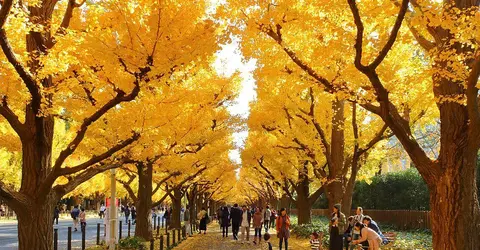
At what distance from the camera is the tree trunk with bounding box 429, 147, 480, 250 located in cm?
793

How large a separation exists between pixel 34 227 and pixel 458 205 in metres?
6.92

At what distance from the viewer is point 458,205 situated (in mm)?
7945

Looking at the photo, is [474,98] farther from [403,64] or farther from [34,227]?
[34,227]

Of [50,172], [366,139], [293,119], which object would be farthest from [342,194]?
[50,172]

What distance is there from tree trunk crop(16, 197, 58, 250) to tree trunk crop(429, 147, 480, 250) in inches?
258

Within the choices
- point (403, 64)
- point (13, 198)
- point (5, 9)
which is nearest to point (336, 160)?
point (403, 64)

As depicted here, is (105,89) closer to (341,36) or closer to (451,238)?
(341,36)

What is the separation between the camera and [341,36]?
323 inches

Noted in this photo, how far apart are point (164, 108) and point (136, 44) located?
11.1 feet

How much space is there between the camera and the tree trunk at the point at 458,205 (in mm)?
7930

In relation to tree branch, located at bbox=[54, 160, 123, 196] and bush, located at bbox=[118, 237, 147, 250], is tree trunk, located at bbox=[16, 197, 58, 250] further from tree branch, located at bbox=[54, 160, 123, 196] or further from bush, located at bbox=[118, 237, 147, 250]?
bush, located at bbox=[118, 237, 147, 250]

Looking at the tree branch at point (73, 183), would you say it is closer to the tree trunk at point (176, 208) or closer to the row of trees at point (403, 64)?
the row of trees at point (403, 64)

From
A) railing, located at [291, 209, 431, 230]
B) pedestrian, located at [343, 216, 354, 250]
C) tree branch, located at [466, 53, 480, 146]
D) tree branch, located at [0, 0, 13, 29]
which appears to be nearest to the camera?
tree branch, located at [0, 0, 13, 29]

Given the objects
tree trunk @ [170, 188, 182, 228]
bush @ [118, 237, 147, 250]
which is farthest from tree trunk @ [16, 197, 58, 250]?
tree trunk @ [170, 188, 182, 228]
